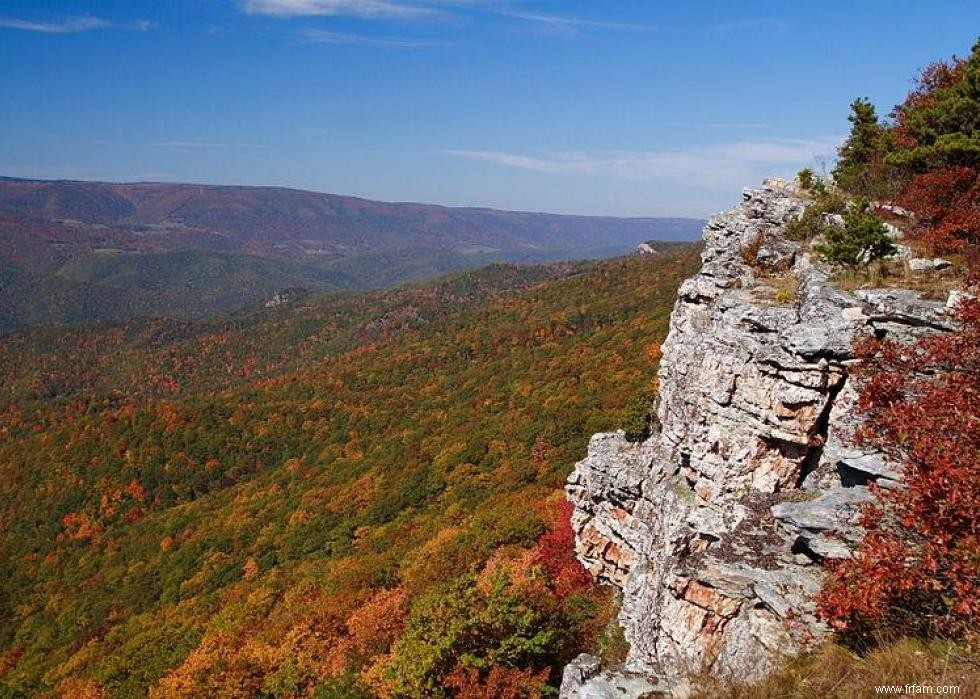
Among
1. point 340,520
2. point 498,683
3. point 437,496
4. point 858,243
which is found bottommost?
point 340,520

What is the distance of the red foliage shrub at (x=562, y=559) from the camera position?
2447 cm

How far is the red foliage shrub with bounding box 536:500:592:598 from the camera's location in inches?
963

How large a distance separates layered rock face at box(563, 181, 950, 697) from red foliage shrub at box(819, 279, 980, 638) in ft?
→ 3.91

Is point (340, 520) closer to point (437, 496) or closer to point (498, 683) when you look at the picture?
point (437, 496)

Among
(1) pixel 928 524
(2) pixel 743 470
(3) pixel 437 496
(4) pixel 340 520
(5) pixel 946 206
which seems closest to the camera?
(1) pixel 928 524


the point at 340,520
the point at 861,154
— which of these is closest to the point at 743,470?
the point at 861,154

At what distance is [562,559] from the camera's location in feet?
88.9

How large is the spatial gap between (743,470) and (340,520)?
52.0 metres

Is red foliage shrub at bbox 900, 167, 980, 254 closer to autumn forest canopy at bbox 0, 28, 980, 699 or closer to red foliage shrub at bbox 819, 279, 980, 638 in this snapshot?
autumn forest canopy at bbox 0, 28, 980, 699

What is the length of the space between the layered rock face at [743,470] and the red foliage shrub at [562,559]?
6.09 ft

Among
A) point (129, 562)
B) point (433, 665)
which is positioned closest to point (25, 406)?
point (129, 562)

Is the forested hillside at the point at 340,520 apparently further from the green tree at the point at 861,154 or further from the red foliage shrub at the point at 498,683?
the green tree at the point at 861,154

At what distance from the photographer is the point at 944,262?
49.9ft

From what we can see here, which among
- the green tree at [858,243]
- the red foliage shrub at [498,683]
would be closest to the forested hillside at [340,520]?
the red foliage shrub at [498,683]
